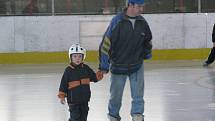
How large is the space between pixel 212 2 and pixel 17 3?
5.77 m

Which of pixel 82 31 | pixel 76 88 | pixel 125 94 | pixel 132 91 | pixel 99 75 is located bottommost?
pixel 125 94

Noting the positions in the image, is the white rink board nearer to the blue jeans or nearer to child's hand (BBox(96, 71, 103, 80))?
the blue jeans

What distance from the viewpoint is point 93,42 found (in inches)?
758

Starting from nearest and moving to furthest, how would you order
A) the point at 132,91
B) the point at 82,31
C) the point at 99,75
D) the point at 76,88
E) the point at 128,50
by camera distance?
the point at 76,88 → the point at 99,75 → the point at 128,50 → the point at 132,91 → the point at 82,31

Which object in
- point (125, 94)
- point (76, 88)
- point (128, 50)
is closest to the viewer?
point (76, 88)

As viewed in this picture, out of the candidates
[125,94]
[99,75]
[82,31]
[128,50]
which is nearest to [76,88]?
[99,75]

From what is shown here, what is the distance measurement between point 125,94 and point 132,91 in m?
3.64

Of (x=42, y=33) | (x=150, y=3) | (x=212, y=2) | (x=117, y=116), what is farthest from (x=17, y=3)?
(x=117, y=116)

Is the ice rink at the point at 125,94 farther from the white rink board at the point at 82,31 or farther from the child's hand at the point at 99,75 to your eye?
the child's hand at the point at 99,75

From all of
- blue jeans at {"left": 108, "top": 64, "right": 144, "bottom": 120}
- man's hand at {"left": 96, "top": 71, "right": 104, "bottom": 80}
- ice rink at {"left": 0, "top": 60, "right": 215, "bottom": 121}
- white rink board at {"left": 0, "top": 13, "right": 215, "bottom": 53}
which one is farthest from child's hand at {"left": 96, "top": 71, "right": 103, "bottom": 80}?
white rink board at {"left": 0, "top": 13, "right": 215, "bottom": 53}

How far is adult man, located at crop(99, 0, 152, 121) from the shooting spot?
7.80 metres

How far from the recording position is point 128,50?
7863 mm

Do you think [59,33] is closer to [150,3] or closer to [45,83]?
[150,3]

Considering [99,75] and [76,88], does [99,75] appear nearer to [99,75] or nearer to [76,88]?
[99,75]
